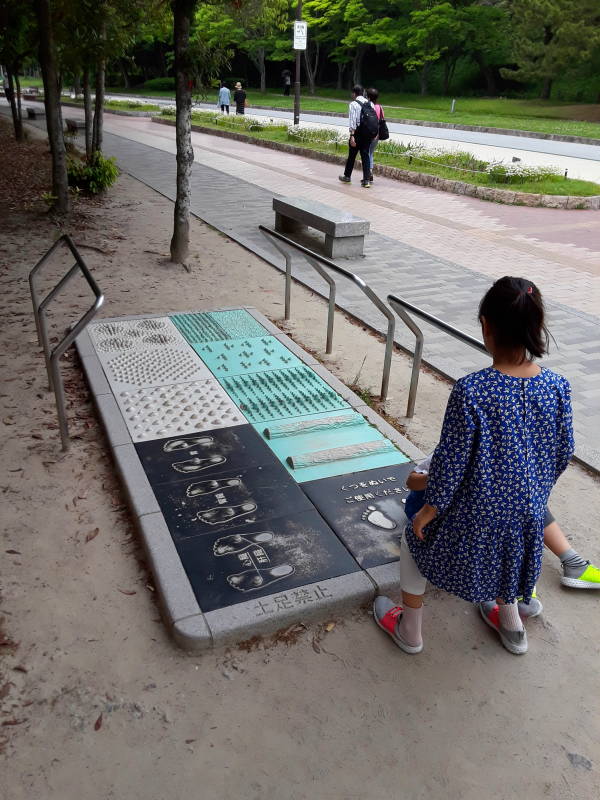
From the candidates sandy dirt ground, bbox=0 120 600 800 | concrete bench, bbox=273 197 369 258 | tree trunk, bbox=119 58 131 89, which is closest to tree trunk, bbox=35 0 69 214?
concrete bench, bbox=273 197 369 258

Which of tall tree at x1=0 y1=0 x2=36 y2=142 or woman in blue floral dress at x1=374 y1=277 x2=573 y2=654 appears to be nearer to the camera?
woman in blue floral dress at x1=374 y1=277 x2=573 y2=654

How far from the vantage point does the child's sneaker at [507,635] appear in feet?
9.36

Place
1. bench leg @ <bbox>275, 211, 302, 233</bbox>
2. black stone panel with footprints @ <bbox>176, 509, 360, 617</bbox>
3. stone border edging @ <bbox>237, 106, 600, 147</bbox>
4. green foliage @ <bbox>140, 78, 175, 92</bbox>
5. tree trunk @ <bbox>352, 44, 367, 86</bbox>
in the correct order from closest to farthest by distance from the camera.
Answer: black stone panel with footprints @ <bbox>176, 509, 360, 617</bbox>, bench leg @ <bbox>275, 211, 302, 233</bbox>, stone border edging @ <bbox>237, 106, 600, 147</bbox>, tree trunk @ <bbox>352, 44, 367, 86</bbox>, green foliage @ <bbox>140, 78, 175, 92</bbox>

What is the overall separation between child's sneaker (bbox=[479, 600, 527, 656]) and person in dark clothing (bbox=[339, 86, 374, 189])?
1160 centimetres

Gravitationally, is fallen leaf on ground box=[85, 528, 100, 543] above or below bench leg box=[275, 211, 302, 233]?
below

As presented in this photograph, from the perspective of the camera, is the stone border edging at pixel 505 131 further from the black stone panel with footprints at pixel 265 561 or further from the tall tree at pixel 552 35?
the black stone panel with footprints at pixel 265 561

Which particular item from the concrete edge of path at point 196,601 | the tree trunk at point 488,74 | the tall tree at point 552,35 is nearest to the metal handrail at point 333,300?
the concrete edge of path at point 196,601

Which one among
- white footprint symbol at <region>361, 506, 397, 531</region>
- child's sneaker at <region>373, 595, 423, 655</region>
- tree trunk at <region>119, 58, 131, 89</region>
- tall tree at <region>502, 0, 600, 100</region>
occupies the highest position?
tall tree at <region>502, 0, 600, 100</region>

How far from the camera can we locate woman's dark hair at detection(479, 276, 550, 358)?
2.15 metres

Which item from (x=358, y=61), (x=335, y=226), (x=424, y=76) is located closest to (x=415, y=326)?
(x=335, y=226)

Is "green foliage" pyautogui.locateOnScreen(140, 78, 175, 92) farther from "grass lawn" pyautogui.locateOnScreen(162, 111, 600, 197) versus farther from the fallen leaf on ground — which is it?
the fallen leaf on ground

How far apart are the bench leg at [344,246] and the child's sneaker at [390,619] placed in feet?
21.3

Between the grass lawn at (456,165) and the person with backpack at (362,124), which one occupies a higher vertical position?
the person with backpack at (362,124)

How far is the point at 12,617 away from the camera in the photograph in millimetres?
2947
